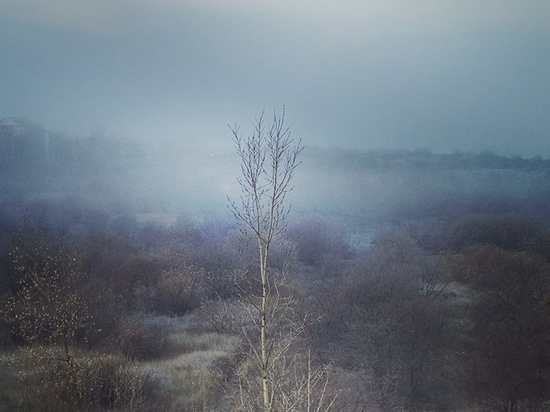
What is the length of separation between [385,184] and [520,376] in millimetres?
24779

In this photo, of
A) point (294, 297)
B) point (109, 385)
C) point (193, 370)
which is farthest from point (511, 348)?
point (109, 385)

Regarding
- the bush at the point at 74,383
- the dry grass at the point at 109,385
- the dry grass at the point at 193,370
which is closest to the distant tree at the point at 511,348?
the dry grass at the point at 193,370

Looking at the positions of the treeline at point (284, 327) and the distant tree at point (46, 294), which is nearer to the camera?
the distant tree at point (46, 294)

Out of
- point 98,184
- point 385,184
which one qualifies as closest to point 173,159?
point 98,184

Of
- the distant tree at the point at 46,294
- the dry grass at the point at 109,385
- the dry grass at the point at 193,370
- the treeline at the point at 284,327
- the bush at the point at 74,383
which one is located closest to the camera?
the bush at the point at 74,383

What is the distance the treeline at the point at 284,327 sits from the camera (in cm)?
908

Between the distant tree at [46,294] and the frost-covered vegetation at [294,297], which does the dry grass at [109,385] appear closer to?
the frost-covered vegetation at [294,297]

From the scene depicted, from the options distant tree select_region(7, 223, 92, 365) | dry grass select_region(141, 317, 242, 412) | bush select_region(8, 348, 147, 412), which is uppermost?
distant tree select_region(7, 223, 92, 365)

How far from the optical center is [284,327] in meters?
8.88

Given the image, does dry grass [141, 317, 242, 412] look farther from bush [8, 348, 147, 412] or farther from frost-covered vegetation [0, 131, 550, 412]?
bush [8, 348, 147, 412]

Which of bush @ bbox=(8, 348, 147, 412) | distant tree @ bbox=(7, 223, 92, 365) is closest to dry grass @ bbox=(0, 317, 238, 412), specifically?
bush @ bbox=(8, 348, 147, 412)

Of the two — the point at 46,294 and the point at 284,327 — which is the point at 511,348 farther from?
the point at 46,294

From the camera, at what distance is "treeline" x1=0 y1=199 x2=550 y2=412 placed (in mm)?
9078

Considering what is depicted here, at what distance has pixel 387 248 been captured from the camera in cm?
2097
